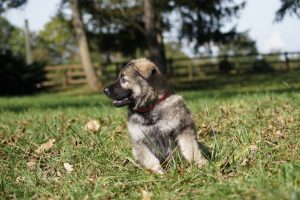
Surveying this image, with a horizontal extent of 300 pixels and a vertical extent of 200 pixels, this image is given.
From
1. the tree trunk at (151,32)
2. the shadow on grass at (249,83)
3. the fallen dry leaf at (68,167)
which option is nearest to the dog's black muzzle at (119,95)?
the fallen dry leaf at (68,167)

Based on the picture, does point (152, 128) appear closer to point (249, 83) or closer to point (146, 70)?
point (146, 70)

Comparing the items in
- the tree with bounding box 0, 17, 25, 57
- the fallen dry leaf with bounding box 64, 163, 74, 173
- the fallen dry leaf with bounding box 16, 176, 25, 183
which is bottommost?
the fallen dry leaf with bounding box 16, 176, 25, 183

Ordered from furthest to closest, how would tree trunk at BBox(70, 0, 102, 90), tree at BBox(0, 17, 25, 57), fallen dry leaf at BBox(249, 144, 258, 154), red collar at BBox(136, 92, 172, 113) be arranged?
tree at BBox(0, 17, 25, 57), tree trunk at BBox(70, 0, 102, 90), red collar at BBox(136, 92, 172, 113), fallen dry leaf at BBox(249, 144, 258, 154)

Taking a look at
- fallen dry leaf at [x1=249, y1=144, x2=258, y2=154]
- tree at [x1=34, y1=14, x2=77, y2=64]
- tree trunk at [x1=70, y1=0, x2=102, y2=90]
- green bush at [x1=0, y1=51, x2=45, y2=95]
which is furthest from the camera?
tree at [x1=34, y1=14, x2=77, y2=64]

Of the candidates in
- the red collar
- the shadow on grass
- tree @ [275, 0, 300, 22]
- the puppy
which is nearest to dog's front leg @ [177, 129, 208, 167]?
the puppy

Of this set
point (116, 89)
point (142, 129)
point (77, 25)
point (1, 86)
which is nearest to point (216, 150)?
point (142, 129)

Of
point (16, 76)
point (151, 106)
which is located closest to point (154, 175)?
point (151, 106)

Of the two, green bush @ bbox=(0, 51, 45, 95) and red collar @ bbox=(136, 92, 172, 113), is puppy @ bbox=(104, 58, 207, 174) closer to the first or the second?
red collar @ bbox=(136, 92, 172, 113)

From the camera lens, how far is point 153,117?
5086 millimetres

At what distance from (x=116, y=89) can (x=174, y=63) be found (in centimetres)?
3297

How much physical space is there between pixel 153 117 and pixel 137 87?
13.5 inches

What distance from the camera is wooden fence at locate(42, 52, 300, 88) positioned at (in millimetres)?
36812

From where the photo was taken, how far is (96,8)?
1331 inches

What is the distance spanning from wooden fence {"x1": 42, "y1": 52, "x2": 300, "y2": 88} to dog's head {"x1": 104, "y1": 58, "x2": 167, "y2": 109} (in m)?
30.8
